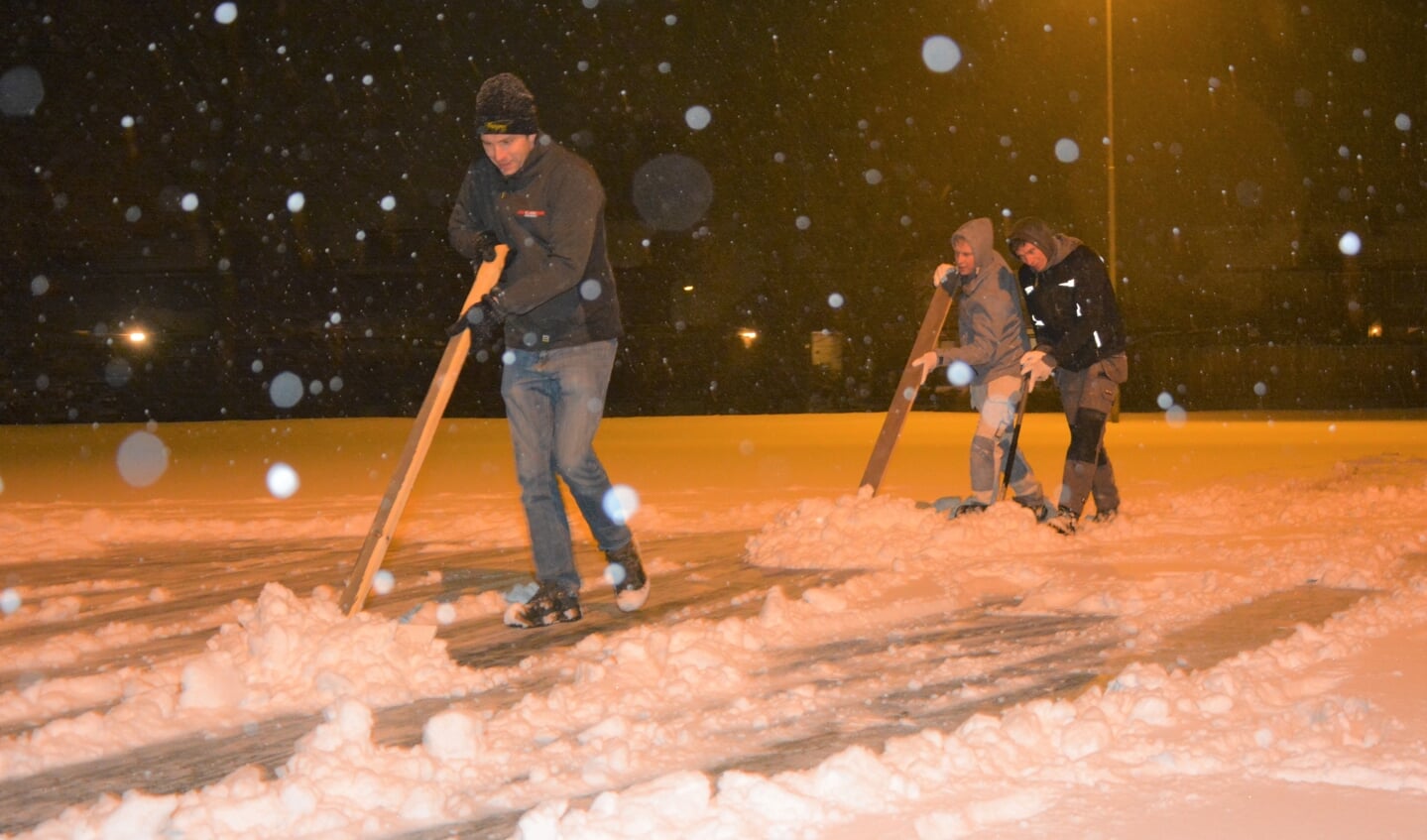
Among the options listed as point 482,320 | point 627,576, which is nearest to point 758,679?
point 627,576

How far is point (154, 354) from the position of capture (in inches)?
1032

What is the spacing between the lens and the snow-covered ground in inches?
123

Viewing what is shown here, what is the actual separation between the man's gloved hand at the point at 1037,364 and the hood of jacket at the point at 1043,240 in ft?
1.60

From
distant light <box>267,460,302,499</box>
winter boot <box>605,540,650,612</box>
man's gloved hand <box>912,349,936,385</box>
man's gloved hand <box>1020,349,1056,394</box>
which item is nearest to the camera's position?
winter boot <box>605,540,650,612</box>

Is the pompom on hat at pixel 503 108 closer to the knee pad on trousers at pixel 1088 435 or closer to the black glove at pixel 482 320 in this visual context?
the black glove at pixel 482 320

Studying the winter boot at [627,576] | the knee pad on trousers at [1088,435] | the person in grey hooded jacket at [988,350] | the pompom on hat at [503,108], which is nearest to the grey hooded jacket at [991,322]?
the person in grey hooded jacket at [988,350]

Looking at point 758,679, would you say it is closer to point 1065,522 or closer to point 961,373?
point 1065,522

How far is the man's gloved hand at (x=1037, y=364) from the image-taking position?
7430 millimetres

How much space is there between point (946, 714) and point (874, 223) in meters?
30.2

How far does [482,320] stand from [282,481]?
7968 mm

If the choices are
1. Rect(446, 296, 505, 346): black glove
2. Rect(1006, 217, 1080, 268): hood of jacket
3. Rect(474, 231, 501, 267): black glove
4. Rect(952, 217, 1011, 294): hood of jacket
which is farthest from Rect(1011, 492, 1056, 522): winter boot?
Rect(446, 296, 505, 346): black glove

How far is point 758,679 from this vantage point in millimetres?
4406

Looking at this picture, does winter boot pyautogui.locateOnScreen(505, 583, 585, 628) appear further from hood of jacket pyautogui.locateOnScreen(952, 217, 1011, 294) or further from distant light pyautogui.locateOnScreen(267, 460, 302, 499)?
distant light pyautogui.locateOnScreen(267, 460, 302, 499)

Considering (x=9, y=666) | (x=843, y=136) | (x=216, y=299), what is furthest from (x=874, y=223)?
(x=9, y=666)
